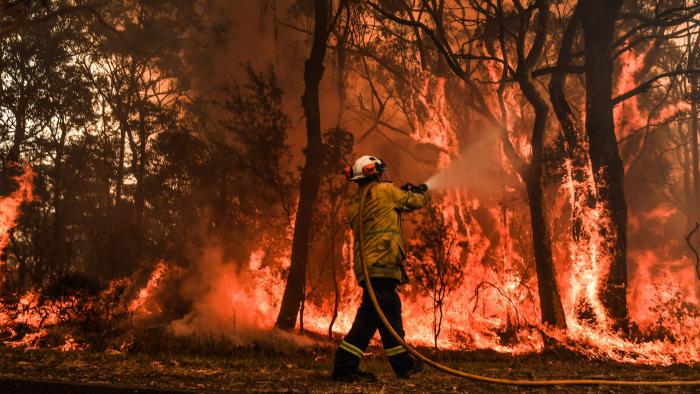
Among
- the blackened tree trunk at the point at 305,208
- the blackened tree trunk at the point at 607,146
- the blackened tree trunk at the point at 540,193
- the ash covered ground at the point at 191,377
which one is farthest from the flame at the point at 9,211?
the blackened tree trunk at the point at 607,146

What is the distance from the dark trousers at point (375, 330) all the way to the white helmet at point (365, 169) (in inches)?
36.5

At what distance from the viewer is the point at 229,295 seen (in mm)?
13430

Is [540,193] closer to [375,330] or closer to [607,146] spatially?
[607,146]

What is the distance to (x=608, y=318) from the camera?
1154cm

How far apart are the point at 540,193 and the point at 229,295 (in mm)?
6719

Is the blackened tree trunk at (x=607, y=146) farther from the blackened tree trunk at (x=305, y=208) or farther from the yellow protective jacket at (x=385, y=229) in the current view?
the yellow protective jacket at (x=385, y=229)

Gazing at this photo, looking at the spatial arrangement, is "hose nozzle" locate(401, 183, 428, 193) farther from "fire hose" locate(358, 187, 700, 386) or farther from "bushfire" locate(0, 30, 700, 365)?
"bushfire" locate(0, 30, 700, 365)

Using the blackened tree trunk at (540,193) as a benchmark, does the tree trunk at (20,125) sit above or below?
above

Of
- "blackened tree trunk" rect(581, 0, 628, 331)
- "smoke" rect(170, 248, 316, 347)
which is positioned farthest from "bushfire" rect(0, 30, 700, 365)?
"blackened tree trunk" rect(581, 0, 628, 331)

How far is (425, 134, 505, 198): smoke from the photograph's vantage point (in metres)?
20.7

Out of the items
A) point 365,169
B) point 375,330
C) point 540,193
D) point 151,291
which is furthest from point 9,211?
point 375,330

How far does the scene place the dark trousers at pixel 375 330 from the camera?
5.16 meters

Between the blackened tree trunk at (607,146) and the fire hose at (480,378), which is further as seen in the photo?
the blackened tree trunk at (607,146)

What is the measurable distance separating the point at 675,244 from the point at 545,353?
23.9 m
